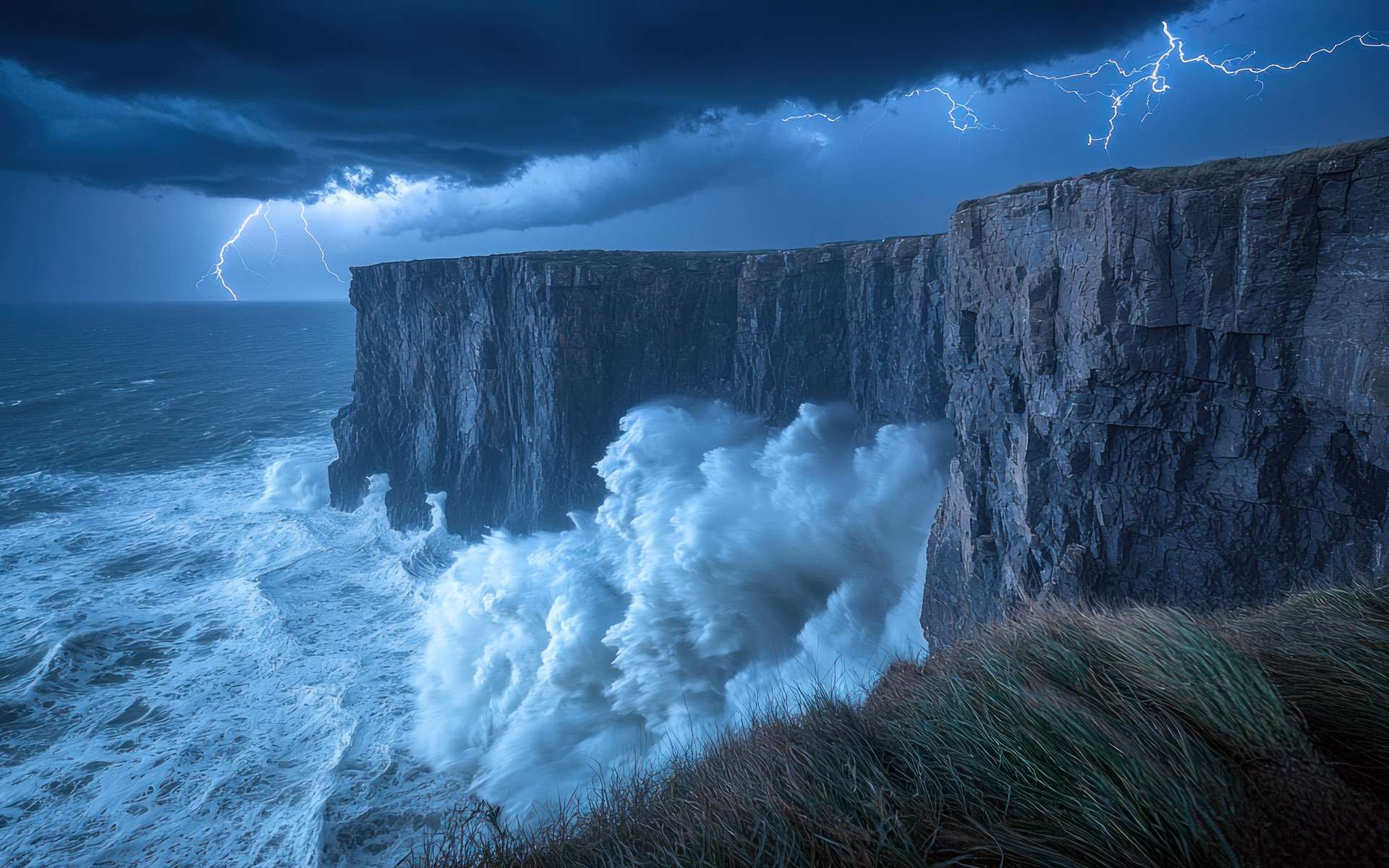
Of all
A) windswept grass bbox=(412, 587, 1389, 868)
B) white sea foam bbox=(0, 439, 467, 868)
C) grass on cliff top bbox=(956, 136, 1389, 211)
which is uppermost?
grass on cliff top bbox=(956, 136, 1389, 211)

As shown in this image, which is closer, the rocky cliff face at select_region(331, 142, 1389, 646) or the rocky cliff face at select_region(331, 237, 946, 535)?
the rocky cliff face at select_region(331, 142, 1389, 646)

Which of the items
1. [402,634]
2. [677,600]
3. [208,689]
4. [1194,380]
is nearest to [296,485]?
[402,634]

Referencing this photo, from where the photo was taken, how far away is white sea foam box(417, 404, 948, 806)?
47.9ft

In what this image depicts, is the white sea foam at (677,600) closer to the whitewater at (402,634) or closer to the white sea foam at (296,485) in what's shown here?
the whitewater at (402,634)

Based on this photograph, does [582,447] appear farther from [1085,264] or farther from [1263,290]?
[1263,290]

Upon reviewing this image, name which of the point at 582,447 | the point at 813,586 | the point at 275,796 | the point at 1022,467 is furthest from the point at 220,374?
the point at 1022,467

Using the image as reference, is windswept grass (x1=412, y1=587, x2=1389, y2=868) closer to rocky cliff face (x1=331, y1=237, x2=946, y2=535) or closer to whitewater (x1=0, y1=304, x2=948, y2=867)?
whitewater (x1=0, y1=304, x2=948, y2=867)

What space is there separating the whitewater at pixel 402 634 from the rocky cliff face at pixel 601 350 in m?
1.42

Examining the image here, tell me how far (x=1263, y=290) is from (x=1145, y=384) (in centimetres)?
195

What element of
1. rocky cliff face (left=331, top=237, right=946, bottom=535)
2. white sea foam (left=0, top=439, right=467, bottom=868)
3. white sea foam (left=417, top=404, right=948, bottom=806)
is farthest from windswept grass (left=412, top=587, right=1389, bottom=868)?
rocky cliff face (left=331, top=237, right=946, bottom=535)

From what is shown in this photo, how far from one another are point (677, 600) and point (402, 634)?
Answer: 11.7 metres

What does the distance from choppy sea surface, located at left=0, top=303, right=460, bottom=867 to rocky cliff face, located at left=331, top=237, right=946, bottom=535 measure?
5.69 metres

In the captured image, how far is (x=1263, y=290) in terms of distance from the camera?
339 inches

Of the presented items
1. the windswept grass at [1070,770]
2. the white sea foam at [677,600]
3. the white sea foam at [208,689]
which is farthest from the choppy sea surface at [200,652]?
the windswept grass at [1070,770]
